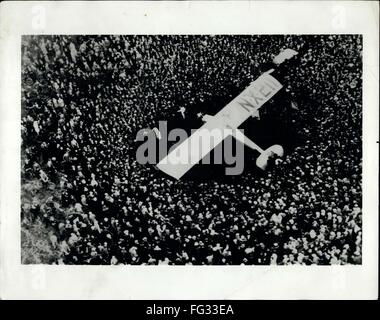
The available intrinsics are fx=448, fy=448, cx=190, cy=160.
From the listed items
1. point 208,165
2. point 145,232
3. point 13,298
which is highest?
point 208,165

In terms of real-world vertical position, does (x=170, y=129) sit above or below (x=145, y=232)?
above

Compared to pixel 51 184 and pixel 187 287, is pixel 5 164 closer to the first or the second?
pixel 51 184

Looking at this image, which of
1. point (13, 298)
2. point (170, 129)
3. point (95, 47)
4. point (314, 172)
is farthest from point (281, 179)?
point (13, 298)

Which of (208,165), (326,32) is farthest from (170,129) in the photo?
(326,32)

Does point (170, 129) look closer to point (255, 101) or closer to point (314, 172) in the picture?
point (255, 101)
